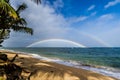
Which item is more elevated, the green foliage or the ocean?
the green foliage

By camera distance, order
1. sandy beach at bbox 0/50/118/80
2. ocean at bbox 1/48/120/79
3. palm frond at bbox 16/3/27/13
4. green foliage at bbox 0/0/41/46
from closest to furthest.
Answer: sandy beach at bbox 0/50/118/80 → green foliage at bbox 0/0/41/46 → palm frond at bbox 16/3/27/13 → ocean at bbox 1/48/120/79

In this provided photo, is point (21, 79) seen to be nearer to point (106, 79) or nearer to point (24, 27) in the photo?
point (106, 79)

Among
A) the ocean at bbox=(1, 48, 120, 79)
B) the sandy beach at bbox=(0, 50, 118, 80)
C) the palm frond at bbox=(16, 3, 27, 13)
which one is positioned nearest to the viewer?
the sandy beach at bbox=(0, 50, 118, 80)

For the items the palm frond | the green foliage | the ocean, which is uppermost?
the palm frond

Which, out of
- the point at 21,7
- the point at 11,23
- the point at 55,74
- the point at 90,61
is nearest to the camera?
the point at 55,74

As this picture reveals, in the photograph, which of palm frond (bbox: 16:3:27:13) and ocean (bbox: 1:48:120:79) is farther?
ocean (bbox: 1:48:120:79)

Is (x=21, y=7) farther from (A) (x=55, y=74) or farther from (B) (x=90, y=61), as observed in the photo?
(B) (x=90, y=61)

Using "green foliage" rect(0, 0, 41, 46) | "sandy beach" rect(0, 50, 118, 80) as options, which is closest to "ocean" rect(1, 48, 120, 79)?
"sandy beach" rect(0, 50, 118, 80)

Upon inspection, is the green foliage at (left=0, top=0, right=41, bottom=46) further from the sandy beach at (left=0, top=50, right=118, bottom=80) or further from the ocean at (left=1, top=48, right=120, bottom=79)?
the ocean at (left=1, top=48, right=120, bottom=79)

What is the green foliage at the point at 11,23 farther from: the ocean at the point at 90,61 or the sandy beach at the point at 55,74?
the ocean at the point at 90,61

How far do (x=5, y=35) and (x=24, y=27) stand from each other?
5.65ft

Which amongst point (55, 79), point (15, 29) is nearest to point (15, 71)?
point (55, 79)

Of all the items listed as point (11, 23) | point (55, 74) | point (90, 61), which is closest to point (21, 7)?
point (11, 23)

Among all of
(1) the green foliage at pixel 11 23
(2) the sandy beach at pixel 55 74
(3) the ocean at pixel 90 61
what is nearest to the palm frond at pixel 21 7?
(1) the green foliage at pixel 11 23
